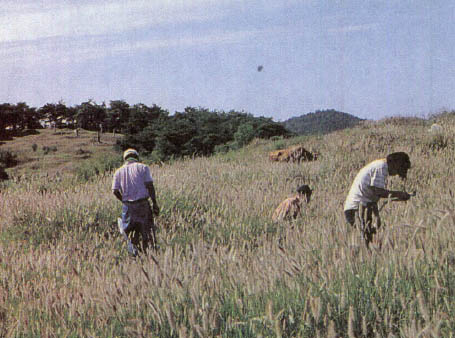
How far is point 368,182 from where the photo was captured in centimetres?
468

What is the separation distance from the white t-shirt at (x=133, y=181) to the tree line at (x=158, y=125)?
25.3 ft

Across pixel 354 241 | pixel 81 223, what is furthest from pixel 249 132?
pixel 354 241

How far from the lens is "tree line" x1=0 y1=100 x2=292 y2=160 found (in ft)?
105

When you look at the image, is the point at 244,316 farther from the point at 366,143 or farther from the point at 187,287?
the point at 366,143

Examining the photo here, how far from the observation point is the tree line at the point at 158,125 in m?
32.2

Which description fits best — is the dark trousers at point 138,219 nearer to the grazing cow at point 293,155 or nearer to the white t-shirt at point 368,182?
the white t-shirt at point 368,182

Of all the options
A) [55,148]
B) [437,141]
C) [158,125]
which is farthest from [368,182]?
[55,148]

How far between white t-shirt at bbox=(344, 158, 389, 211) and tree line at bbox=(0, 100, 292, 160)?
8.85 metres

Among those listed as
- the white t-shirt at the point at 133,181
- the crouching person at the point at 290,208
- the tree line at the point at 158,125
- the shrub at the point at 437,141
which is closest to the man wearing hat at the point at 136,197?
the white t-shirt at the point at 133,181

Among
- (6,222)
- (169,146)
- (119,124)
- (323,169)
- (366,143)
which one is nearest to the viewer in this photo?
(6,222)

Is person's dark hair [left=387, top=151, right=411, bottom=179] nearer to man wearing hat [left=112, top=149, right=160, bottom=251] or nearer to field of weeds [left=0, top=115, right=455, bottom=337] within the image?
field of weeds [left=0, top=115, right=455, bottom=337]

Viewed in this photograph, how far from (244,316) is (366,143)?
12.5 meters

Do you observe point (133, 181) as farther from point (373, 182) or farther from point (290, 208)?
point (373, 182)

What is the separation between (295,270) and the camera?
240 centimetres
